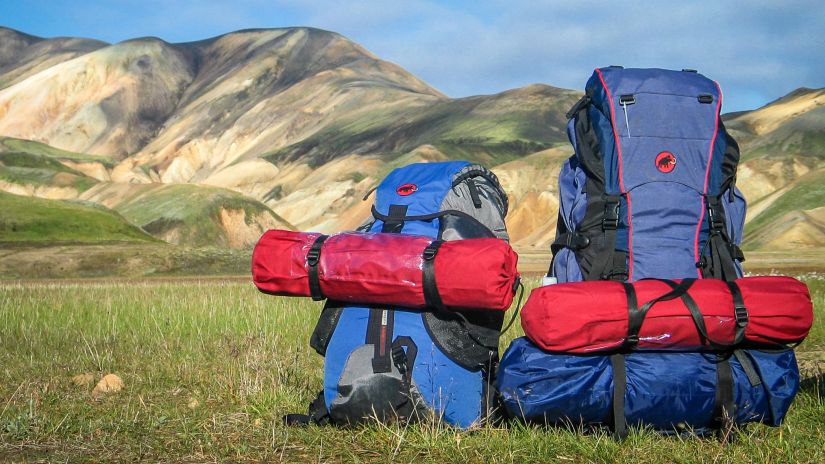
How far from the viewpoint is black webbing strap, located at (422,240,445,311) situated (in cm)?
421

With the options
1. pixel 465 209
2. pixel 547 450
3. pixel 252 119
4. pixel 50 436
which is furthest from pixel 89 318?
pixel 252 119

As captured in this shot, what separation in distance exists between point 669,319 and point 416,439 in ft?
4.17

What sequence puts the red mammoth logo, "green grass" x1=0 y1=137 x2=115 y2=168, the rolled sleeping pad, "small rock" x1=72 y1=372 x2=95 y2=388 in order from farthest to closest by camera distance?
"green grass" x1=0 y1=137 x2=115 y2=168, "small rock" x1=72 y1=372 x2=95 y2=388, the red mammoth logo, the rolled sleeping pad

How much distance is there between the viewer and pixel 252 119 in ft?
462

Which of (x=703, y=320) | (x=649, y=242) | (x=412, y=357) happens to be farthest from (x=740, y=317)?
(x=412, y=357)

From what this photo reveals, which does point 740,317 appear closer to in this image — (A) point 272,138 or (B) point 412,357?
(B) point 412,357

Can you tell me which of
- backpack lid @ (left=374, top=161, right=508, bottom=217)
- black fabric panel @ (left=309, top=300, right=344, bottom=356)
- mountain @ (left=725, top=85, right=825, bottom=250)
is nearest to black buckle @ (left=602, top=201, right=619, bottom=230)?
backpack lid @ (left=374, top=161, right=508, bottom=217)

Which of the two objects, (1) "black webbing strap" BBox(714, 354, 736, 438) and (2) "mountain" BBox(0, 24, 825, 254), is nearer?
(1) "black webbing strap" BBox(714, 354, 736, 438)

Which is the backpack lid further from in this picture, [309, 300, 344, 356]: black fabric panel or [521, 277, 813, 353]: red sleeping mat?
[521, 277, 813, 353]: red sleeping mat

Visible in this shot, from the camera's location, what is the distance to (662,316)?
409cm

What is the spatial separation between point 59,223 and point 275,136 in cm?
10261

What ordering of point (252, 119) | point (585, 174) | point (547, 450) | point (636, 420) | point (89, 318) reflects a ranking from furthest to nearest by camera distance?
point (252, 119) → point (89, 318) → point (585, 174) → point (636, 420) → point (547, 450)

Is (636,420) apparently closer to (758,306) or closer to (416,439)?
(758,306)

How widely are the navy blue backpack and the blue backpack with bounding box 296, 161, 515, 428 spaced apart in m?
0.21
